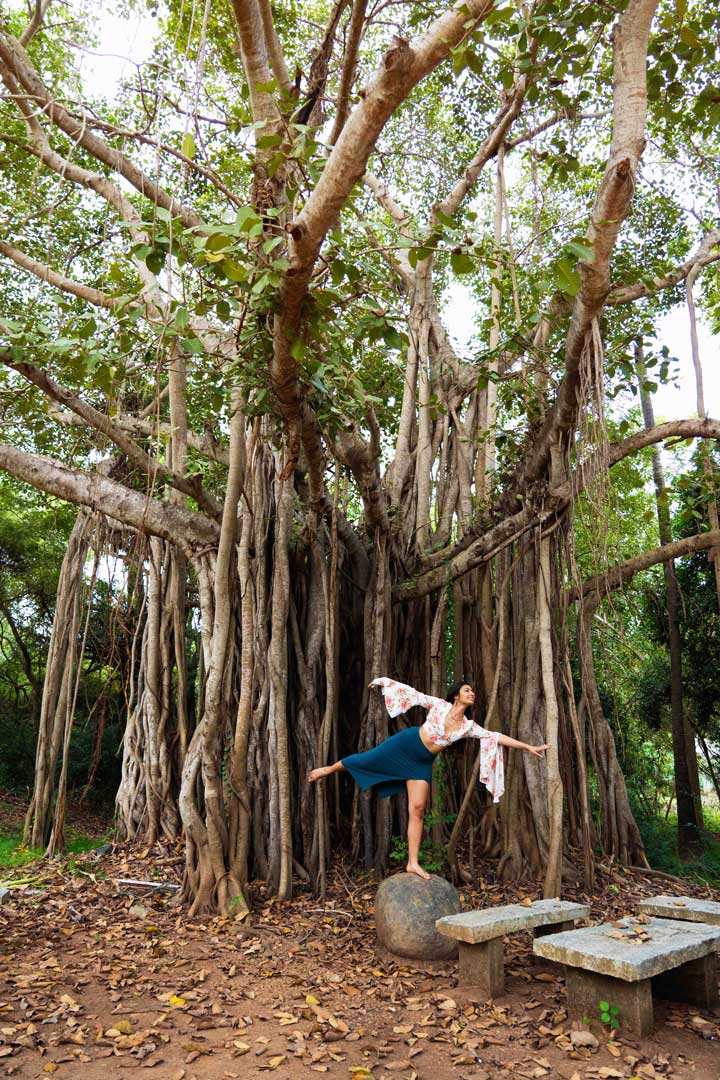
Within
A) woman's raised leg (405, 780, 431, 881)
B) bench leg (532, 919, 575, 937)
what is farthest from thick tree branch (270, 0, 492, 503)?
bench leg (532, 919, 575, 937)

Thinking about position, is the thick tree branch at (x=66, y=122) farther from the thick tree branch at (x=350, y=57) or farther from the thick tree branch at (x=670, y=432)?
the thick tree branch at (x=670, y=432)

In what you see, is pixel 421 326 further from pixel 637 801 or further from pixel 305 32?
pixel 637 801

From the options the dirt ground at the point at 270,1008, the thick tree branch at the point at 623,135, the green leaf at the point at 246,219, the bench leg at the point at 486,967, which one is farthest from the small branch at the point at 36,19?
the bench leg at the point at 486,967

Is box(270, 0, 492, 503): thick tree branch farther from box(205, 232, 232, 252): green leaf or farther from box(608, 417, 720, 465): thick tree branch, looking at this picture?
box(608, 417, 720, 465): thick tree branch

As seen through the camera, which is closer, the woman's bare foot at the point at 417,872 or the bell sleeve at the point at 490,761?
the woman's bare foot at the point at 417,872

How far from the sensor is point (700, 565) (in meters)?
7.29

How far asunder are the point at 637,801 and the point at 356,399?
509cm

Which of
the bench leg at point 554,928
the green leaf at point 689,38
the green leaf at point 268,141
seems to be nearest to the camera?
the green leaf at point 268,141

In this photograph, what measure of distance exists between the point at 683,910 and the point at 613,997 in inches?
31.9

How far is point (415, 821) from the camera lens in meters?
4.07

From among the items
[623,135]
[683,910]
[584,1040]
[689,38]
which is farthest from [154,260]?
[683,910]

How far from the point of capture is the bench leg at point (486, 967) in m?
3.23

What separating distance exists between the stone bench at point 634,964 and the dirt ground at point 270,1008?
0.08 meters

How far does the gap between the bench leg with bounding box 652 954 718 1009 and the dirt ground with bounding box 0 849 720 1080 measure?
82 millimetres
